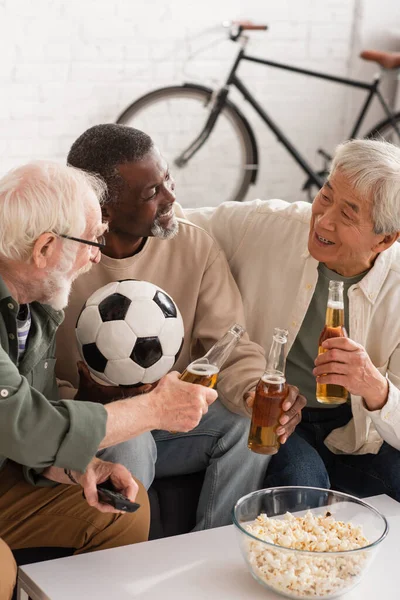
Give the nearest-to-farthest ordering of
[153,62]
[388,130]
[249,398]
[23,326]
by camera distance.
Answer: [23,326]
[249,398]
[153,62]
[388,130]

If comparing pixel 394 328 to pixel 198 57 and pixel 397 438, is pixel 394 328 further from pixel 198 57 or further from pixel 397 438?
pixel 198 57

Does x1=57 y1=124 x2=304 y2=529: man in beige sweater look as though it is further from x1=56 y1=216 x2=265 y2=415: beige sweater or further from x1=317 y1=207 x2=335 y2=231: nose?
x1=317 y1=207 x2=335 y2=231: nose

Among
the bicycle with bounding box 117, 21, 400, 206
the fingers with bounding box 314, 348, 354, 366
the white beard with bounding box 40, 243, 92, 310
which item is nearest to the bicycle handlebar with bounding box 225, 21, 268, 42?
the bicycle with bounding box 117, 21, 400, 206

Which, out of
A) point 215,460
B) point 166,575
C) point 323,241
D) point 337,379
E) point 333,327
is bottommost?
point 215,460

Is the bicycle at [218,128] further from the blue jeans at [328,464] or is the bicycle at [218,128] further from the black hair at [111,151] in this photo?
the blue jeans at [328,464]

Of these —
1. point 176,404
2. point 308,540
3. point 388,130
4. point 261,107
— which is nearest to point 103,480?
point 176,404

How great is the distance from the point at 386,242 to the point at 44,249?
924 millimetres

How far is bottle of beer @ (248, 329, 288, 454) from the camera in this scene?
1.91 m

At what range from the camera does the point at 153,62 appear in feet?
17.1

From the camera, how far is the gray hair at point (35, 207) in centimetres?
171

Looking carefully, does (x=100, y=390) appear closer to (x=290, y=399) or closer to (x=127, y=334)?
Result: (x=127, y=334)

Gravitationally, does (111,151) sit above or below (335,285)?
above

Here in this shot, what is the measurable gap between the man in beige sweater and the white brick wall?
280cm

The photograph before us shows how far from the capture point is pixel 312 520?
5.42 feet
